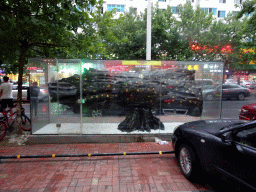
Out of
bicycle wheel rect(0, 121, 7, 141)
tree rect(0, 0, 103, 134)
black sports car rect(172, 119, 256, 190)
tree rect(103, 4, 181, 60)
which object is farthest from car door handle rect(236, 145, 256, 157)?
tree rect(103, 4, 181, 60)

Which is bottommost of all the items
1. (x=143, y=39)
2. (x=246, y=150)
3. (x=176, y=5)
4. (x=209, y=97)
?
(x=246, y=150)

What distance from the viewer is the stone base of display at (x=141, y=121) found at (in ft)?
19.3

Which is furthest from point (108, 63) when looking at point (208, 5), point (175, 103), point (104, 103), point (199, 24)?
point (208, 5)

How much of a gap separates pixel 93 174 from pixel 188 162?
1863 mm

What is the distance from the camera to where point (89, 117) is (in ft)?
19.4

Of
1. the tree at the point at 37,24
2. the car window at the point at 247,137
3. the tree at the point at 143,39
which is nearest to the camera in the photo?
the car window at the point at 247,137

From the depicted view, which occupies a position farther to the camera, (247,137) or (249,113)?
(249,113)

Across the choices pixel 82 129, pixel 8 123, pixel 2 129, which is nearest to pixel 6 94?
pixel 8 123

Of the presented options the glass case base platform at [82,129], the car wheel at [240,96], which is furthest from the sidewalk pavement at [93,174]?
the car wheel at [240,96]

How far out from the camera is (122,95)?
19.7ft

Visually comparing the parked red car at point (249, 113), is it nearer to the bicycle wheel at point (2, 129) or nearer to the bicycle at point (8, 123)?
the bicycle at point (8, 123)

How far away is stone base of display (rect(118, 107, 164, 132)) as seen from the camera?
5891mm

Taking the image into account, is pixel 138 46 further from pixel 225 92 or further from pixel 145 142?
pixel 145 142

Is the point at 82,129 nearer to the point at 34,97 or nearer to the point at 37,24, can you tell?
the point at 34,97
